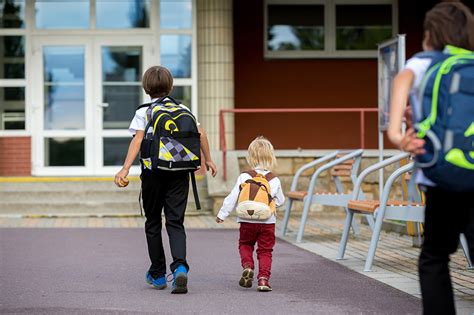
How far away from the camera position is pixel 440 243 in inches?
178

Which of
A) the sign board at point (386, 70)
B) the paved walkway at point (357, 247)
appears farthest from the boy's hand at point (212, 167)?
the sign board at point (386, 70)

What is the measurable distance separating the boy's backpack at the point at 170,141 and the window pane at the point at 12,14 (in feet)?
32.7

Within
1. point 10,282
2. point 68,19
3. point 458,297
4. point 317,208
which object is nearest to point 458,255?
point 458,297

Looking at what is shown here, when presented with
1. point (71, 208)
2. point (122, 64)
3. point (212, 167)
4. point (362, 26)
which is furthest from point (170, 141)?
point (362, 26)

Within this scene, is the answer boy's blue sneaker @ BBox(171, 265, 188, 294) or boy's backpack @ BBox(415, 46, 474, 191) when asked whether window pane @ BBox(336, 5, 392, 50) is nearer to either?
boy's blue sneaker @ BBox(171, 265, 188, 294)

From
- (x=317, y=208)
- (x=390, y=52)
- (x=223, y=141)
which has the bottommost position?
(x=317, y=208)

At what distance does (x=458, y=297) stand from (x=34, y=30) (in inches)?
435

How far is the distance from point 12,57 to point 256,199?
1003cm

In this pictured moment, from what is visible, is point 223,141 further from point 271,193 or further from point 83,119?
point 271,193

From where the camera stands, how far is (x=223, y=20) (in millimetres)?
16297

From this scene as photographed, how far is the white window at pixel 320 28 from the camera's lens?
59.6ft

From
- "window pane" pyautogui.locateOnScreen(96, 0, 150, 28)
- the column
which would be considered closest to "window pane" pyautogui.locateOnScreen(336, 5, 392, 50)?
the column

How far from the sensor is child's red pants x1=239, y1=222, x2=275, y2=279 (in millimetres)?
7406

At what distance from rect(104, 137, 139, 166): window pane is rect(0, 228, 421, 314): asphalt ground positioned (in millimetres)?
5582
